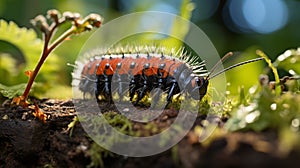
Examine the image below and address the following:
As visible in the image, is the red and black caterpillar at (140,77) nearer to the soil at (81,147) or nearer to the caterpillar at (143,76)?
the caterpillar at (143,76)

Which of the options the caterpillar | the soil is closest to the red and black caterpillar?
the caterpillar

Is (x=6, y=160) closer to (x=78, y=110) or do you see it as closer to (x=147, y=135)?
(x=78, y=110)

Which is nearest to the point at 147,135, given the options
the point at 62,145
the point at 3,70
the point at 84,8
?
the point at 62,145

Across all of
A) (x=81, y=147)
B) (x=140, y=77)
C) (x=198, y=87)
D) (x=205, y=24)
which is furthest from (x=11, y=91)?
(x=205, y=24)

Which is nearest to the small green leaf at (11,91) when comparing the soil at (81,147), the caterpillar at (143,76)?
the soil at (81,147)

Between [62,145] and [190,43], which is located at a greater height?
[190,43]

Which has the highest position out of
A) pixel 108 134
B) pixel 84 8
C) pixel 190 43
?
pixel 84 8
